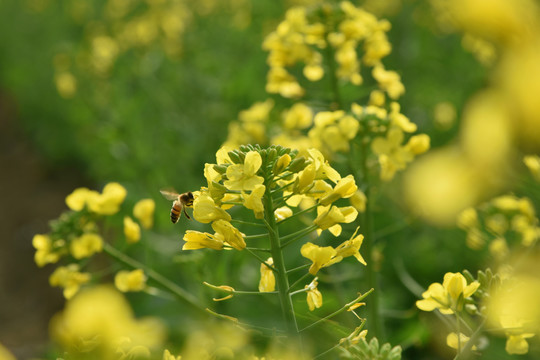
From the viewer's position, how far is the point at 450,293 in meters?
1.09

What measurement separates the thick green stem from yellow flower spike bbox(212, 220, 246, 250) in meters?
0.06

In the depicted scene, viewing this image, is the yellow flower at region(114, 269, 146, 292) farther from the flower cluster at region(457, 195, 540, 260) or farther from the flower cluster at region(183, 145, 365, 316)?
the flower cluster at region(457, 195, 540, 260)

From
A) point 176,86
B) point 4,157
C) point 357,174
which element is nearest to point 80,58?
point 176,86

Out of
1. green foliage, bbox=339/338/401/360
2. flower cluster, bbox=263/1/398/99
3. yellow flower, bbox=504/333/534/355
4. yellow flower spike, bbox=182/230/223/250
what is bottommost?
yellow flower, bbox=504/333/534/355

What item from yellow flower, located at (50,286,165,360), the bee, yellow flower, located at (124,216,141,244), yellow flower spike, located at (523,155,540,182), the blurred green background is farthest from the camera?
the blurred green background

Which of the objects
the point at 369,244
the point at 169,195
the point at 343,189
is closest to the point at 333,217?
the point at 343,189

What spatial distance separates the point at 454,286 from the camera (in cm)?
107

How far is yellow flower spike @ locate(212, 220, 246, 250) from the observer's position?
3.40ft

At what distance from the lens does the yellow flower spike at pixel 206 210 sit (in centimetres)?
102

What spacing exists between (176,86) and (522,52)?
3.99 metres

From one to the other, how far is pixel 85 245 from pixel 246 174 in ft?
2.49

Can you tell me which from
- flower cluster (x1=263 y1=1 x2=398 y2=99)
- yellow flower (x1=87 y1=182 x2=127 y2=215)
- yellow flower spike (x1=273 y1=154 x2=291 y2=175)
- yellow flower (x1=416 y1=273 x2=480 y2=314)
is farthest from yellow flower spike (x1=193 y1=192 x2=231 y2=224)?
flower cluster (x1=263 y1=1 x2=398 y2=99)

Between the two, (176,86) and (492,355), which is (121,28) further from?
(492,355)

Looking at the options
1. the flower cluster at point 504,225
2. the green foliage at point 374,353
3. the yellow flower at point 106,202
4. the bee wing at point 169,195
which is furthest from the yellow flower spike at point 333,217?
the flower cluster at point 504,225
